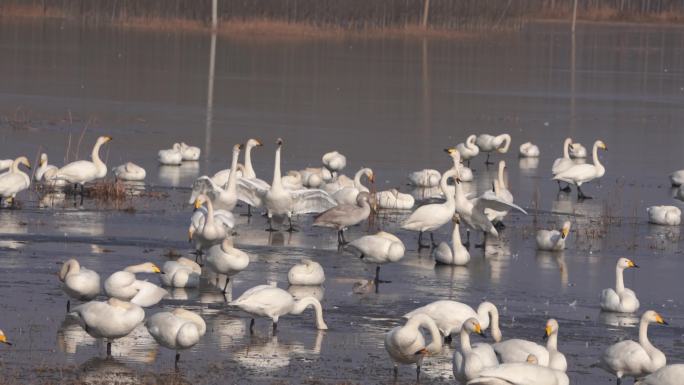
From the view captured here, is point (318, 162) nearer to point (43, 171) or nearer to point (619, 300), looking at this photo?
point (43, 171)

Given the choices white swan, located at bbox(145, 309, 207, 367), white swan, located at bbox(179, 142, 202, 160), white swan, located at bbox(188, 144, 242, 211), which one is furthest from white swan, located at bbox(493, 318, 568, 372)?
white swan, located at bbox(179, 142, 202, 160)

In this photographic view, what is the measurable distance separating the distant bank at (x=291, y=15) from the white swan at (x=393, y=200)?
3262cm

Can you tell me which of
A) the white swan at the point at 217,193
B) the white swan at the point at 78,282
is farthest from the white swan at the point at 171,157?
the white swan at the point at 78,282

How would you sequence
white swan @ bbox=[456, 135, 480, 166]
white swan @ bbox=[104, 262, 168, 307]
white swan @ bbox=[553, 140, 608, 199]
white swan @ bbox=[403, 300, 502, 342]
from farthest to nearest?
white swan @ bbox=[456, 135, 480, 166] < white swan @ bbox=[553, 140, 608, 199] < white swan @ bbox=[104, 262, 168, 307] < white swan @ bbox=[403, 300, 502, 342]

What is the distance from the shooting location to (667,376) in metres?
9.38

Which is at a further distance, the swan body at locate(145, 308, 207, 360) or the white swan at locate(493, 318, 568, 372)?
the swan body at locate(145, 308, 207, 360)

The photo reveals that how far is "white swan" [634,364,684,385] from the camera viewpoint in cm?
930

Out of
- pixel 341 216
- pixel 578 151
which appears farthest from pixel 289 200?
pixel 578 151

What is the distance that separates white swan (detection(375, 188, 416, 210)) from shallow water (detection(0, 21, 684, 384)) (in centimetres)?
87

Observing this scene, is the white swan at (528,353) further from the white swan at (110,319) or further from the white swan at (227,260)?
the white swan at (227,260)

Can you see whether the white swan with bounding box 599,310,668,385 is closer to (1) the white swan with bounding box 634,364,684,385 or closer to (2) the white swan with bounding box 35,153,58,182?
(1) the white swan with bounding box 634,364,684,385

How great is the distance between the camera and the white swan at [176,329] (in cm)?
978

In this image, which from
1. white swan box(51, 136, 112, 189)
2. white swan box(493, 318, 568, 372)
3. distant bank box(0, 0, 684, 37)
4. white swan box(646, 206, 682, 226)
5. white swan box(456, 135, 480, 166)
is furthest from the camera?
distant bank box(0, 0, 684, 37)

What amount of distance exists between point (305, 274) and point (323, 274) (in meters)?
0.24
